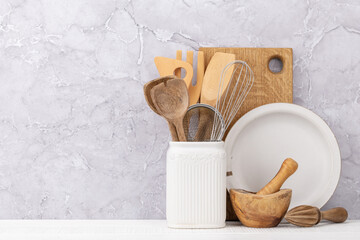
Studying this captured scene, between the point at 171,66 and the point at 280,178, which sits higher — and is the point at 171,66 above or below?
above

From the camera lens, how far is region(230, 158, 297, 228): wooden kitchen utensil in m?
1.08

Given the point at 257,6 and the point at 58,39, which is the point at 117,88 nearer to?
the point at 58,39

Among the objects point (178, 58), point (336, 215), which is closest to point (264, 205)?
point (336, 215)

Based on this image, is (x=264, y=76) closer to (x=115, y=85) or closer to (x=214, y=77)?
(x=214, y=77)

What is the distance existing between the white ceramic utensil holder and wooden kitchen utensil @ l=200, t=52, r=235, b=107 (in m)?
0.14

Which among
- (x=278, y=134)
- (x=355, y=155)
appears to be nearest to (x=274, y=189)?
(x=278, y=134)

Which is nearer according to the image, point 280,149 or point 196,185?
point 196,185

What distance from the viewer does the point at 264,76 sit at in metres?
1.27

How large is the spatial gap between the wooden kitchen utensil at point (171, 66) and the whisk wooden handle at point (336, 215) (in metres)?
0.46

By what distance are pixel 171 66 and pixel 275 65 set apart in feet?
0.94

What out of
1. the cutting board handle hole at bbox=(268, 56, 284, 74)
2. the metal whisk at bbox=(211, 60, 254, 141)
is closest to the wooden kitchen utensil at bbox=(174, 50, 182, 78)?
the metal whisk at bbox=(211, 60, 254, 141)

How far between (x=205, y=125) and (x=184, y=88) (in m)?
0.11

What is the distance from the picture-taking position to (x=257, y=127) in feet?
4.09

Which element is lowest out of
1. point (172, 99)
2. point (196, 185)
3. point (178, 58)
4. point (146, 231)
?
point (146, 231)
